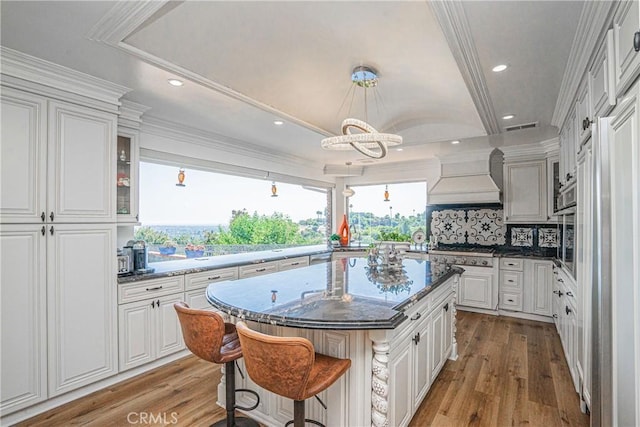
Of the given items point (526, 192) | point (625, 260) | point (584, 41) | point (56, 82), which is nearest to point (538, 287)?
point (526, 192)

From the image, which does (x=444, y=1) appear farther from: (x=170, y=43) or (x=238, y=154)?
(x=238, y=154)

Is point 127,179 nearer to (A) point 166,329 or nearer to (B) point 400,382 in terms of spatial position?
(A) point 166,329

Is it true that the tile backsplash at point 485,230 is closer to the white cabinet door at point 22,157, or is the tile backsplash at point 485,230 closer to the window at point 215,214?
the window at point 215,214

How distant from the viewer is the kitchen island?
1609mm

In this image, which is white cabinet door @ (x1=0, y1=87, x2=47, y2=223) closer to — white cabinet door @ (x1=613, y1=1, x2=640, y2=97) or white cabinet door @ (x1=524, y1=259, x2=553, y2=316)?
white cabinet door @ (x1=613, y1=1, x2=640, y2=97)

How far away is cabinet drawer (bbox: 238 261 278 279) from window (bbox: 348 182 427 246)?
2555 millimetres

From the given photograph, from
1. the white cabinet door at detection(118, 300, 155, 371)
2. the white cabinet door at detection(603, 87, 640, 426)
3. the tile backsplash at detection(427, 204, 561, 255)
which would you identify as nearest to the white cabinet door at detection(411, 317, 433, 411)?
the white cabinet door at detection(603, 87, 640, 426)

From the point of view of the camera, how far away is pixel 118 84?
255cm

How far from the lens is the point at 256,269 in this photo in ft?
13.2

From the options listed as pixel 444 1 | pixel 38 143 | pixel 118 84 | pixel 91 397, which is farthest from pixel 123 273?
pixel 444 1

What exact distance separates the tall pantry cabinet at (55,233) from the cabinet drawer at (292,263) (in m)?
2.16

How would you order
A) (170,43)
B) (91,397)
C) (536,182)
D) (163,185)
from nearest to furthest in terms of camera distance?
(170,43) < (91,397) < (163,185) < (536,182)

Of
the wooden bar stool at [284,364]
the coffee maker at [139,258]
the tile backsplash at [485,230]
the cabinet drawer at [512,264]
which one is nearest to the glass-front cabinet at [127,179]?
the coffee maker at [139,258]

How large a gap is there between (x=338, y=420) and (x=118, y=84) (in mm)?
2965
